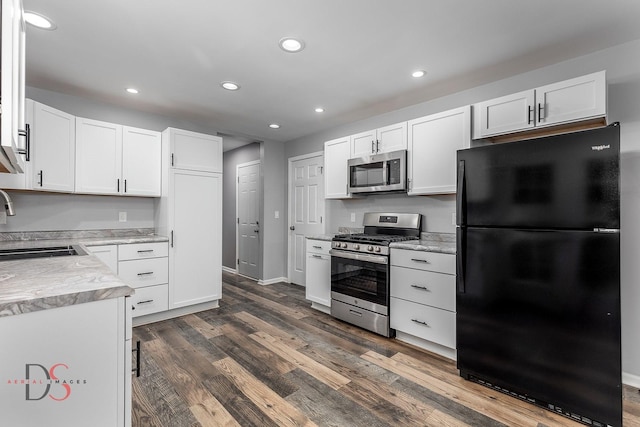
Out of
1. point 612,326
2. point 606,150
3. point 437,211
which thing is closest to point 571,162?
point 606,150

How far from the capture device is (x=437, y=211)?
3217 mm

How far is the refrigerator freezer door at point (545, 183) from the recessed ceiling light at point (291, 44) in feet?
4.71

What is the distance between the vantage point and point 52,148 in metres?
2.82

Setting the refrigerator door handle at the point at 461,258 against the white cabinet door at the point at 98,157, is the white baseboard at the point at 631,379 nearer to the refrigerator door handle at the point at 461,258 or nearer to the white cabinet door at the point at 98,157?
the refrigerator door handle at the point at 461,258

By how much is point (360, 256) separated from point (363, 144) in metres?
1.31

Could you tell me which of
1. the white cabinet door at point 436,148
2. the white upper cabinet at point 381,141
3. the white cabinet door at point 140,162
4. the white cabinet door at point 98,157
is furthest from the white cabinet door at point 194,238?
the white cabinet door at point 436,148

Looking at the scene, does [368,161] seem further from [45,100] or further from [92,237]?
[45,100]

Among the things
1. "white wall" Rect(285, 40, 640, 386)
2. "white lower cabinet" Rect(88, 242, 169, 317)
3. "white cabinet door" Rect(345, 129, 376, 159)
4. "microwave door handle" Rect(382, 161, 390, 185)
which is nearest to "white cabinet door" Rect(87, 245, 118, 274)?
"white lower cabinet" Rect(88, 242, 169, 317)

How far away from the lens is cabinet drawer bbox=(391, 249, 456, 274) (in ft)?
8.19

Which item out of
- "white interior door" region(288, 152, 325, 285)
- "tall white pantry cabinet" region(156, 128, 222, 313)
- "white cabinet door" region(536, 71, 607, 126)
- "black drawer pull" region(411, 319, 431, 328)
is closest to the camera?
"white cabinet door" region(536, 71, 607, 126)

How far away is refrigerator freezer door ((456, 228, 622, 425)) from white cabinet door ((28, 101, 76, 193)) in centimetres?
359

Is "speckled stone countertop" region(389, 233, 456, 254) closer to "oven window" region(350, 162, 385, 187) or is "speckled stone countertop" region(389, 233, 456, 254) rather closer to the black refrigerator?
the black refrigerator

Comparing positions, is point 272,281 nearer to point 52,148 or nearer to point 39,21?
point 52,148

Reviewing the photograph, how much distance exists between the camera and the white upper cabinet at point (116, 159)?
308cm
